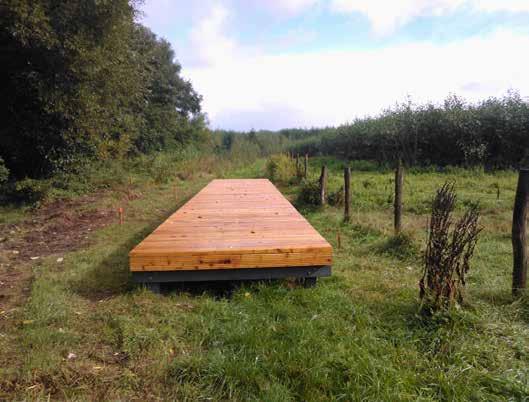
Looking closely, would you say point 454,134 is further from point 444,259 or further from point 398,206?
point 444,259

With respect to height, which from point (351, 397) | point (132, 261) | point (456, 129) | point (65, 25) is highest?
point (65, 25)

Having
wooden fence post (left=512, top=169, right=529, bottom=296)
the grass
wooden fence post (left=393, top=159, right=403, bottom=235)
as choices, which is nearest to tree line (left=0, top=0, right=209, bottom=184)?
the grass

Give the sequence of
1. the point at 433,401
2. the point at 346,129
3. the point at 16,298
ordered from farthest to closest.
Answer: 1. the point at 346,129
2. the point at 16,298
3. the point at 433,401

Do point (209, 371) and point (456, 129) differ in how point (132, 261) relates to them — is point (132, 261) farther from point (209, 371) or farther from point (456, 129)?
point (456, 129)

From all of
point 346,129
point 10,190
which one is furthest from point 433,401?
point 346,129

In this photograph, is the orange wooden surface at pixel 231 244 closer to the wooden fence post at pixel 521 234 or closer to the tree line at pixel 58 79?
the wooden fence post at pixel 521 234

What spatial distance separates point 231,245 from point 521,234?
2147mm

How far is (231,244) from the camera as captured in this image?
3.21 meters

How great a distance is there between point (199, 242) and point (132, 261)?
0.57 meters

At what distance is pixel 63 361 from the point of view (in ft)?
7.07

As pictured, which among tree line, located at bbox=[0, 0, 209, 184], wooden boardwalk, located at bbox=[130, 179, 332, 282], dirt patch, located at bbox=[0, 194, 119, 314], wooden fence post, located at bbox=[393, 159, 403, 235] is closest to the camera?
wooden boardwalk, located at bbox=[130, 179, 332, 282]

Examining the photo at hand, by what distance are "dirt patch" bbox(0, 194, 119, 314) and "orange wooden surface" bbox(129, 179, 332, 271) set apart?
3.96 feet

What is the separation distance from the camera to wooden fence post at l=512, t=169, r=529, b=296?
2803 millimetres

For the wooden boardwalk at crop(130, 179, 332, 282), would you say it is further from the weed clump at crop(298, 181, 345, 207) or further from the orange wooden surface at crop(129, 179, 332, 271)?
the weed clump at crop(298, 181, 345, 207)
